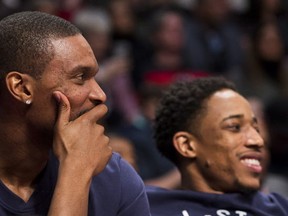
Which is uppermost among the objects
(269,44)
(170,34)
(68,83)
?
(68,83)

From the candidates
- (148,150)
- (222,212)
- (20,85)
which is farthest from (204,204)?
(148,150)

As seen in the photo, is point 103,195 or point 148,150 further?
point 148,150

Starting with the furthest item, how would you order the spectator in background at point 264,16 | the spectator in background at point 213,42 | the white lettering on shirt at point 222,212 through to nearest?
the spectator in background at point 264,16, the spectator in background at point 213,42, the white lettering on shirt at point 222,212

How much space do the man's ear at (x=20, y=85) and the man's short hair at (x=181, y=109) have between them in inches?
36.7

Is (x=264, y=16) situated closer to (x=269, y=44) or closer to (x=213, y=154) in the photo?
(x=269, y=44)

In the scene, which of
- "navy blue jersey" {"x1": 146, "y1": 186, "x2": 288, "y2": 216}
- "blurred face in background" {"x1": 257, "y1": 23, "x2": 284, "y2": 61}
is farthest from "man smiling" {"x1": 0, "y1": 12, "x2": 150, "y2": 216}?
"blurred face in background" {"x1": 257, "y1": 23, "x2": 284, "y2": 61}

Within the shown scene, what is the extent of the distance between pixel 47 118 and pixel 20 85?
12 centimetres

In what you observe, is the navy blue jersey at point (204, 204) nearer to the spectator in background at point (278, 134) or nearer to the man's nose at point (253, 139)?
the man's nose at point (253, 139)

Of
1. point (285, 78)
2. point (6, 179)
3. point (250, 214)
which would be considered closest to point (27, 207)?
point (6, 179)

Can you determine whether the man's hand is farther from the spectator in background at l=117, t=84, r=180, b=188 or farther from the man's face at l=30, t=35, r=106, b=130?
the spectator in background at l=117, t=84, r=180, b=188

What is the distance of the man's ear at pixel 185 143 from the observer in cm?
281

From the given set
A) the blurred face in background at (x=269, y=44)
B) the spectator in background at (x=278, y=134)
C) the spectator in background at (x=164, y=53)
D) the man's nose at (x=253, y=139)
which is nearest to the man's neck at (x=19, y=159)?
the man's nose at (x=253, y=139)

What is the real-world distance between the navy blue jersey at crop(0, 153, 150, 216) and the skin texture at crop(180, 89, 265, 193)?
555 millimetres

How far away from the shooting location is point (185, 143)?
2.84 m
